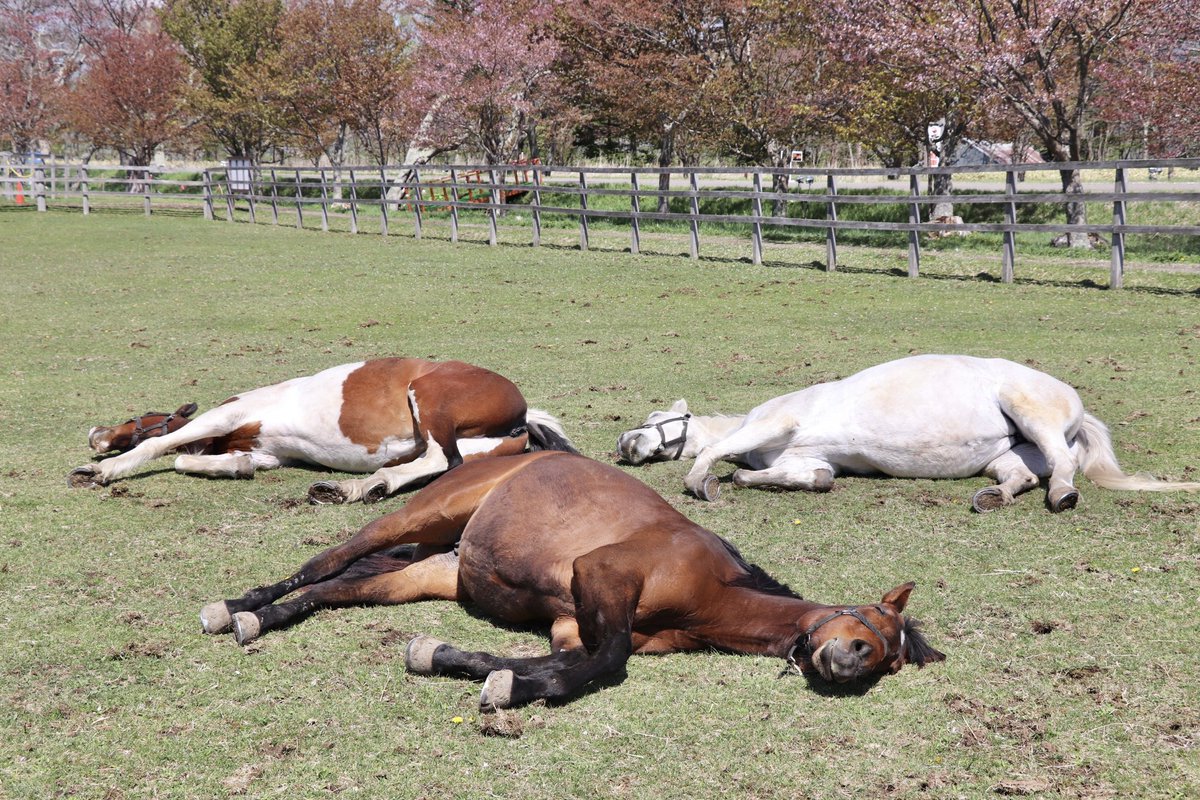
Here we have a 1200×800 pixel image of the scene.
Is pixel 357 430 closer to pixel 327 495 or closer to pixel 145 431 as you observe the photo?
pixel 327 495

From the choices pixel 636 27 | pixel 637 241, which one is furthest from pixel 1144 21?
pixel 636 27

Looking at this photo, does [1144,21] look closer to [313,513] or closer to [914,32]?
[914,32]

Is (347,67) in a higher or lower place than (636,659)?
higher

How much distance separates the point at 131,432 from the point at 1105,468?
5.64m

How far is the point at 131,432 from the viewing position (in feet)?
21.8

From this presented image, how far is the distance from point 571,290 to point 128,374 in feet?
23.9

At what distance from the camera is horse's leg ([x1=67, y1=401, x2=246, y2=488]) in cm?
617

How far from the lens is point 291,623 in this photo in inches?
164

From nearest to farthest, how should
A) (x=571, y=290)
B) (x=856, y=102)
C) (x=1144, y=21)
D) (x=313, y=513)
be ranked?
(x=313, y=513), (x=571, y=290), (x=1144, y=21), (x=856, y=102)

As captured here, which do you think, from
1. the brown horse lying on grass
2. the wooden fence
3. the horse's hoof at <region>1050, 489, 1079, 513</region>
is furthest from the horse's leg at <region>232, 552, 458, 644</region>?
the wooden fence

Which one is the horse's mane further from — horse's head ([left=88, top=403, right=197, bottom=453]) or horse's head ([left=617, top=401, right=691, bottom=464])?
horse's head ([left=88, top=403, right=197, bottom=453])

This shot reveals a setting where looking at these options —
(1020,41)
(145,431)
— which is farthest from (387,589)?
(1020,41)

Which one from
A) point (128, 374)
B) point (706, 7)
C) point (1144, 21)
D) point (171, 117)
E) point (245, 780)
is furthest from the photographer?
point (171, 117)

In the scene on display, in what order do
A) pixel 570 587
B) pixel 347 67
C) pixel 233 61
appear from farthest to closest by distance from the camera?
Result: pixel 233 61 → pixel 347 67 → pixel 570 587
